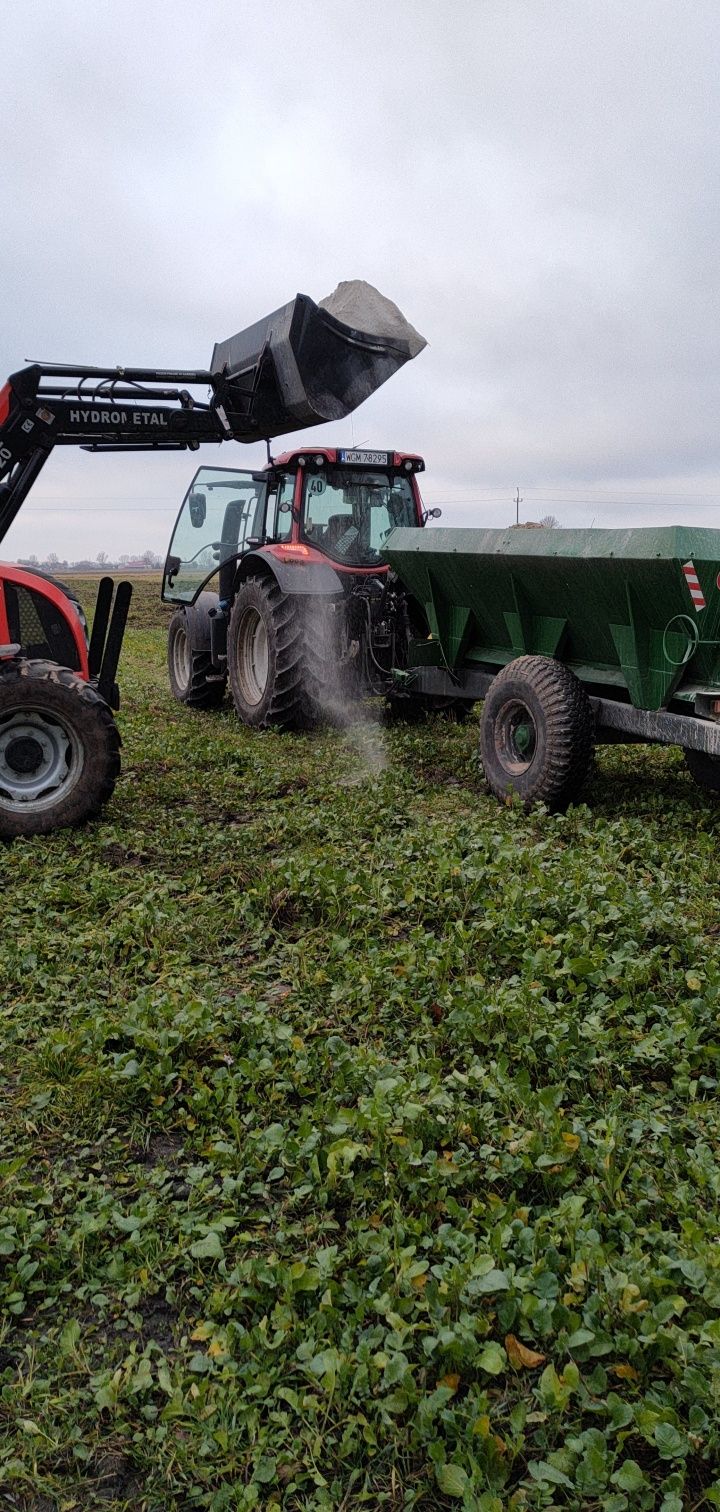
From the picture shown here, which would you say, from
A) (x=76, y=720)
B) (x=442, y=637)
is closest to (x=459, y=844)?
(x=76, y=720)

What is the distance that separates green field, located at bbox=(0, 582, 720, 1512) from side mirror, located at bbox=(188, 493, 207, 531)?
6458 millimetres

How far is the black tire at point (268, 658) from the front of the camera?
29.9 ft

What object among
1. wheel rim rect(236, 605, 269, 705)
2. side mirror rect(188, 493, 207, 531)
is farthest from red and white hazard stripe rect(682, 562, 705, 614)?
side mirror rect(188, 493, 207, 531)

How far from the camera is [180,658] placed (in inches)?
480

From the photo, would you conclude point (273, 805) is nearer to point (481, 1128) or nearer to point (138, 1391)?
point (481, 1128)

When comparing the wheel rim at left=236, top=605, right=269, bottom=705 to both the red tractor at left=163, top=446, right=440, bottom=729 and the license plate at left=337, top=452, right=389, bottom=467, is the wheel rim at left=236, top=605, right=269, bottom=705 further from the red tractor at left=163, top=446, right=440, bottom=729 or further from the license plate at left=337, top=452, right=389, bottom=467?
the license plate at left=337, top=452, right=389, bottom=467

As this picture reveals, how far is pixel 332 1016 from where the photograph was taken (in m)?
3.98

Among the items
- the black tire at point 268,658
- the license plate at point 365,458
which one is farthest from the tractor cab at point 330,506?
the black tire at point 268,658

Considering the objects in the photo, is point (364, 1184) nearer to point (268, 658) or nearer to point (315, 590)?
point (315, 590)

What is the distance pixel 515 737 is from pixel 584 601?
108 centimetres

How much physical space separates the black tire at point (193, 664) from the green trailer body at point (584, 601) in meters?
3.09

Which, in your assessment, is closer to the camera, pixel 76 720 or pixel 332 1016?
pixel 332 1016

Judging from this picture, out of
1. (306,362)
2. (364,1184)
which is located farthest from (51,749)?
(364,1184)

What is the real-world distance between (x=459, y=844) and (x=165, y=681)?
977 cm
